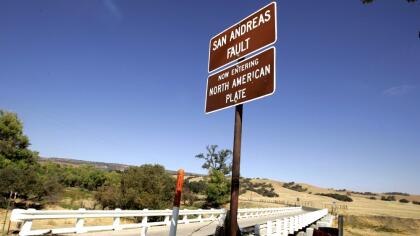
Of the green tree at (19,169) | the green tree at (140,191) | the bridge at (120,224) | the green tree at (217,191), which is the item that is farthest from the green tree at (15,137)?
the bridge at (120,224)

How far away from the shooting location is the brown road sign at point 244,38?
17.5 feet

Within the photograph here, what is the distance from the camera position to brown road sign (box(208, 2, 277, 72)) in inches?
210

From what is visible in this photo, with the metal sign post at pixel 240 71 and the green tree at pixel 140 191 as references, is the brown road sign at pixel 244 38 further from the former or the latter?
the green tree at pixel 140 191

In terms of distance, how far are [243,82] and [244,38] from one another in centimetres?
84

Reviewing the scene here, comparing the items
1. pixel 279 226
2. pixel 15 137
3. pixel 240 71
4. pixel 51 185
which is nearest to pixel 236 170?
pixel 240 71

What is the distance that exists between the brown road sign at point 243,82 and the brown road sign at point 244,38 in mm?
204

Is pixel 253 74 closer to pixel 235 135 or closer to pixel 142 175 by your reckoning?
pixel 235 135

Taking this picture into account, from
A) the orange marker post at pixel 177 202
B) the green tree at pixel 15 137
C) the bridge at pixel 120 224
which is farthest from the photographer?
the green tree at pixel 15 137

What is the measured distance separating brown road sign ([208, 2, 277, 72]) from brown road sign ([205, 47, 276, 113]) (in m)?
0.20

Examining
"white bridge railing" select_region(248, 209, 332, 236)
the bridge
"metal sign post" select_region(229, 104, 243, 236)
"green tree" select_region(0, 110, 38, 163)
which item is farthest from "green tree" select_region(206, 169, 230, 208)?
"metal sign post" select_region(229, 104, 243, 236)

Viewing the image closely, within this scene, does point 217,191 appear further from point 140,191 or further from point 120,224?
point 120,224

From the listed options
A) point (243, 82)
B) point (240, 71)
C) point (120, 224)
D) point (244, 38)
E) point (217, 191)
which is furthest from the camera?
point (217, 191)

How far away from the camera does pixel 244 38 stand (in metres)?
5.82

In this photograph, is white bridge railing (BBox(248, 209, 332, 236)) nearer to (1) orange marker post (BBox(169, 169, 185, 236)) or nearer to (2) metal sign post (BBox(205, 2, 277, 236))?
(2) metal sign post (BBox(205, 2, 277, 236))
